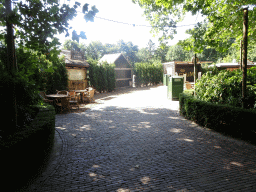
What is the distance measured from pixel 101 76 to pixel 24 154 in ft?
62.1

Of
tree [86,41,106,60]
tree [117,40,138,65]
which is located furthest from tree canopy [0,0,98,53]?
tree [117,40,138,65]

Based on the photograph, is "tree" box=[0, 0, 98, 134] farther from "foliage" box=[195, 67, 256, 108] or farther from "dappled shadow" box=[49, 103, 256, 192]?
"foliage" box=[195, 67, 256, 108]

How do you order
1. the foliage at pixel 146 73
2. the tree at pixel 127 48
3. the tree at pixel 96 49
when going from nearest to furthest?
the foliage at pixel 146 73
the tree at pixel 96 49
the tree at pixel 127 48

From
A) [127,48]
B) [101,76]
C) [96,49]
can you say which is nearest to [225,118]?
[101,76]

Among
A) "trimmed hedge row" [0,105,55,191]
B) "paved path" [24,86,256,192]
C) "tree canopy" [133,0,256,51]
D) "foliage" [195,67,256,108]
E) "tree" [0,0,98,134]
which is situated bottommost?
"paved path" [24,86,256,192]

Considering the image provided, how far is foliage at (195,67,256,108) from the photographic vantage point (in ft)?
23.0

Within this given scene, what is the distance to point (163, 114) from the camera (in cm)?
1032

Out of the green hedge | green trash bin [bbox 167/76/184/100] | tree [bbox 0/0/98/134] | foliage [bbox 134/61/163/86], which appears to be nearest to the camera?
tree [bbox 0/0/98/134]

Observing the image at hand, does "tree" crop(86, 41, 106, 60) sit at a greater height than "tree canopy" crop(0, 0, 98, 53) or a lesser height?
greater

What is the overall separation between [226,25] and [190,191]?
833 cm

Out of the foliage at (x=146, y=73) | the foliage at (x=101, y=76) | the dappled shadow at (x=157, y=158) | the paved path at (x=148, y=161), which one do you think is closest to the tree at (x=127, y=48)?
the foliage at (x=146, y=73)

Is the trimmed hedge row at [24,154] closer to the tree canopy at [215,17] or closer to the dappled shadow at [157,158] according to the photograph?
the dappled shadow at [157,158]

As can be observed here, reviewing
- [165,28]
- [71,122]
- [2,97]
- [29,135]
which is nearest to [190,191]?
[29,135]

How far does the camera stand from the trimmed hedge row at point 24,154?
316 cm
